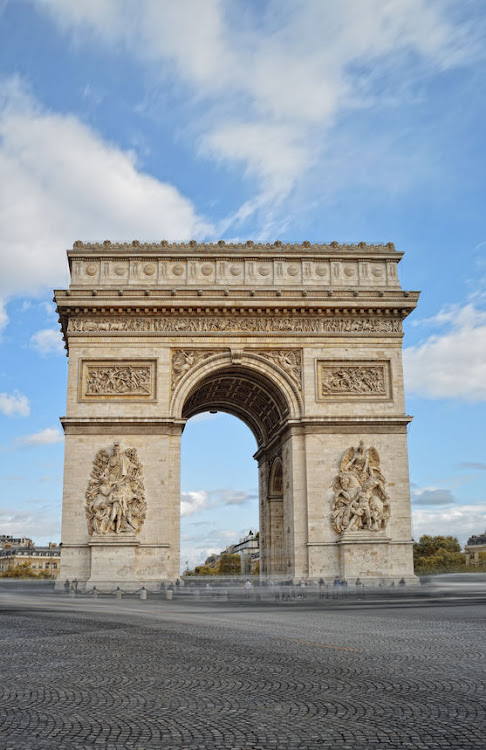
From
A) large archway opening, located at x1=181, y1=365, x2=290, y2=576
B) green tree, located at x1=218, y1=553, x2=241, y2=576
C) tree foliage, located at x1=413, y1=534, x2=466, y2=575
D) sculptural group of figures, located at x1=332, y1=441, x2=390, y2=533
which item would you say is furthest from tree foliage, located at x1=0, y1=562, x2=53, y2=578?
sculptural group of figures, located at x1=332, y1=441, x2=390, y2=533

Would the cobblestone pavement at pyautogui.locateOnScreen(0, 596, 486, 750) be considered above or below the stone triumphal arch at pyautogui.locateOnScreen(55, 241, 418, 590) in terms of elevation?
below

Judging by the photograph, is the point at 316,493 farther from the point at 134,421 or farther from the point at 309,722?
the point at 309,722

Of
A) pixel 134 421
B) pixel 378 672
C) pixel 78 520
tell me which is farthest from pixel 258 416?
pixel 378 672

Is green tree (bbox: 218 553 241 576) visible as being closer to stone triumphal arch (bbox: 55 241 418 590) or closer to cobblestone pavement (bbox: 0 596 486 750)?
stone triumphal arch (bbox: 55 241 418 590)

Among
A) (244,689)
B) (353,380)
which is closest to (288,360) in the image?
(353,380)

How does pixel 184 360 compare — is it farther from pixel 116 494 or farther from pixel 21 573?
pixel 21 573

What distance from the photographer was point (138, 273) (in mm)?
30516

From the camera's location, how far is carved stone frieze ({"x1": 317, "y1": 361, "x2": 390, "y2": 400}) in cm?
2997

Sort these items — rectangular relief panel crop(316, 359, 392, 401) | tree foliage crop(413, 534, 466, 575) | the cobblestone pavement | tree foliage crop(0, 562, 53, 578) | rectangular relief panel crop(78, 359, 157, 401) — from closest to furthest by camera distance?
the cobblestone pavement < rectangular relief panel crop(78, 359, 157, 401) < rectangular relief panel crop(316, 359, 392, 401) < tree foliage crop(413, 534, 466, 575) < tree foliage crop(0, 562, 53, 578)

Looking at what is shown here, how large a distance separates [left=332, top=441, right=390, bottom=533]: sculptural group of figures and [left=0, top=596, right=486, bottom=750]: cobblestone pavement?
16924mm

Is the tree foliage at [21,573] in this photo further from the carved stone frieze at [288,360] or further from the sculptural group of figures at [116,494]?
the carved stone frieze at [288,360]

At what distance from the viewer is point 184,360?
98.4ft

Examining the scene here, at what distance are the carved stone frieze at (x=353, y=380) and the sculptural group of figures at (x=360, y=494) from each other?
2.21 meters

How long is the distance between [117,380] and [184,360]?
2.76m
